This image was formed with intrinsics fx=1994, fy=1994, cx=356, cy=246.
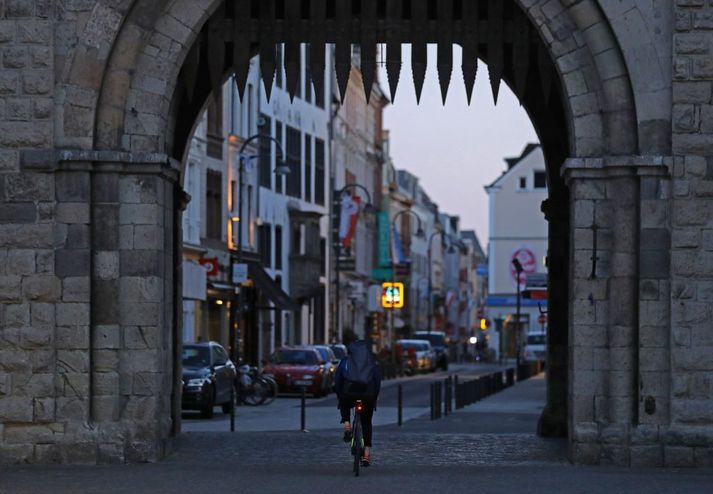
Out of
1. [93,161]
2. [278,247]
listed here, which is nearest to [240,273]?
[278,247]

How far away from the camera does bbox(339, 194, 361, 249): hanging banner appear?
7975 centimetres

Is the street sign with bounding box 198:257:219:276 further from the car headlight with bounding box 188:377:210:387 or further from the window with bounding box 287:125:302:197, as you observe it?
the window with bounding box 287:125:302:197

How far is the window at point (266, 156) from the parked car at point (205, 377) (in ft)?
100

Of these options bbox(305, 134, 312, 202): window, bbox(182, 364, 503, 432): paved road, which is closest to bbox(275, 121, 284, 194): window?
bbox(305, 134, 312, 202): window

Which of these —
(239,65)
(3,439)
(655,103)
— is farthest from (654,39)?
(3,439)

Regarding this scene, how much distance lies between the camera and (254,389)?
44.0 m

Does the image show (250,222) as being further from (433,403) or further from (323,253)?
(433,403)

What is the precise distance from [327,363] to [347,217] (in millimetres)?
28597

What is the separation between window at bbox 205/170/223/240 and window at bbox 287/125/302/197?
521 inches

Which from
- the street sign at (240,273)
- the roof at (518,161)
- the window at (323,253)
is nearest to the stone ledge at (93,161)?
the street sign at (240,273)

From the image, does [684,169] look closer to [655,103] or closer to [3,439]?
[655,103]

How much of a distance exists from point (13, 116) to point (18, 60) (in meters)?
0.61

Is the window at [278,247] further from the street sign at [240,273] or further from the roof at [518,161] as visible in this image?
the roof at [518,161]

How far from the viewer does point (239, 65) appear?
76.4ft
